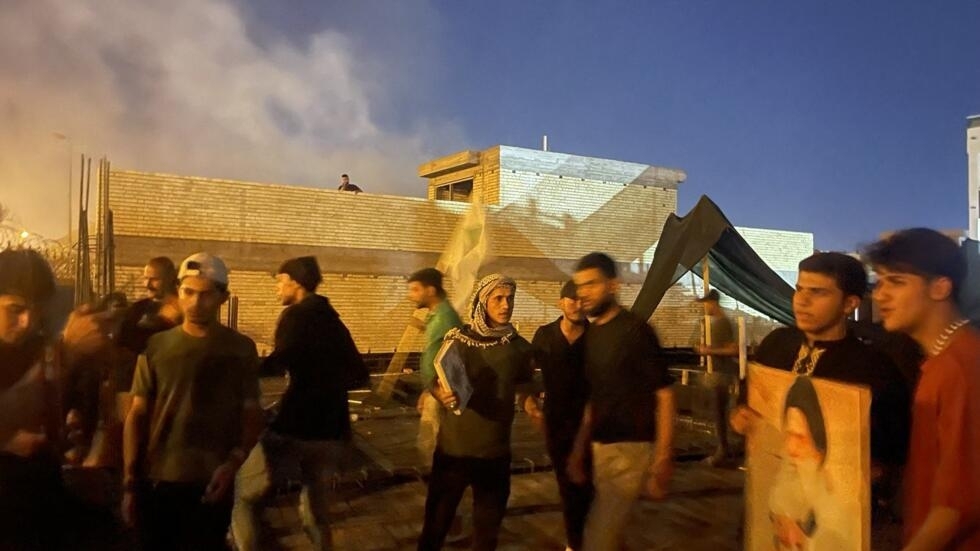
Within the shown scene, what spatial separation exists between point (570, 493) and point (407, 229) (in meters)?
13.2

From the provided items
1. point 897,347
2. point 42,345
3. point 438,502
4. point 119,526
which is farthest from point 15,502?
point 897,347

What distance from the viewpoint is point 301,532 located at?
5340 mm

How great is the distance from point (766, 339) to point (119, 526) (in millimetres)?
4484

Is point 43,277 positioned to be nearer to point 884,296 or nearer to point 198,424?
point 198,424

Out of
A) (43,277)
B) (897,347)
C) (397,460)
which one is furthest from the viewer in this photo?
(397,460)

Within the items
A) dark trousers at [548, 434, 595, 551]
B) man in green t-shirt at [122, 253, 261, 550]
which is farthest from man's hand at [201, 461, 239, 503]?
dark trousers at [548, 434, 595, 551]

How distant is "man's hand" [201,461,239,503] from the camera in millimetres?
3100

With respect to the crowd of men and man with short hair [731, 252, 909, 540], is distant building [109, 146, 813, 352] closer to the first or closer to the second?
the crowd of men

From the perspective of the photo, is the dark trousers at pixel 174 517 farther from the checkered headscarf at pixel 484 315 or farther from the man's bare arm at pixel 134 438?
the checkered headscarf at pixel 484 315

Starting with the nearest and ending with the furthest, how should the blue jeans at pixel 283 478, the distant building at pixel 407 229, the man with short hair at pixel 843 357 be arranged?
the man with short hair at pixel 843 357 → the blue jeans at pixel 283 478 → the distant building at pixel 407 229

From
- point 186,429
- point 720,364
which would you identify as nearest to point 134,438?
point 186,429

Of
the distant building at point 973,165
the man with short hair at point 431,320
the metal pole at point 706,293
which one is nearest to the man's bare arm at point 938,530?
the man with short hair at point 431,320

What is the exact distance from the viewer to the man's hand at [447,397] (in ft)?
11.6

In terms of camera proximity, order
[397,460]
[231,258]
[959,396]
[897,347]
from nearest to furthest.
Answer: [959,396]
[897,347]
[397,460]
[231,258]
